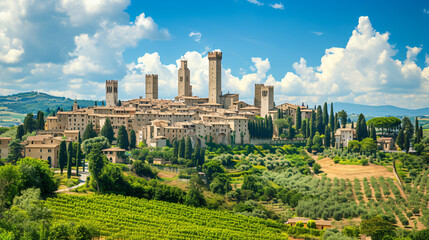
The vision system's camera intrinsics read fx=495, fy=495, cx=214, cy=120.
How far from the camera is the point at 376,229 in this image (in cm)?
4403

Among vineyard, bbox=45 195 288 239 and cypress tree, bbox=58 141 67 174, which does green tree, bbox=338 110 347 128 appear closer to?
vineyard, bbox=45 195 288 239

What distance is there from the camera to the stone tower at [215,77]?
3706 inches

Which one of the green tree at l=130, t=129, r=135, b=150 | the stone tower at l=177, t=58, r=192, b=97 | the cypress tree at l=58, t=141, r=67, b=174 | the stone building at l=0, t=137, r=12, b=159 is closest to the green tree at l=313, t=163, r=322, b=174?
the green tree at l=130, t=129, r=135, b=150

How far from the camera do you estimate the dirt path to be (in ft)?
215

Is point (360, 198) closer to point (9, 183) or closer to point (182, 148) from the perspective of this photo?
point (182, 148)

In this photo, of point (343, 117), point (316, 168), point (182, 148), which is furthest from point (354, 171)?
point (182, 148)

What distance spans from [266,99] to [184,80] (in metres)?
17.4

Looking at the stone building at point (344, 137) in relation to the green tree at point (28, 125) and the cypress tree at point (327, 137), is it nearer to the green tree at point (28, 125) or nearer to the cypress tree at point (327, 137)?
the cypress tree at point (327, 137)

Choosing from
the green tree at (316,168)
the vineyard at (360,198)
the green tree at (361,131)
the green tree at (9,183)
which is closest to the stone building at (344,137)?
the green tree at (361,131)

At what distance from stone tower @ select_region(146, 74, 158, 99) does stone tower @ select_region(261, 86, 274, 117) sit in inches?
870

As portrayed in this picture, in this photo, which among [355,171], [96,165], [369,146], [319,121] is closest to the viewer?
[96,165]

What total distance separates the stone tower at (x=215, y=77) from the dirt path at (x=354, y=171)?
29.8m

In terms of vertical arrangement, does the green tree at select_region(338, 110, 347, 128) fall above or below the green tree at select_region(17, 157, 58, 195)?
above

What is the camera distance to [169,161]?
65062 millimetres
